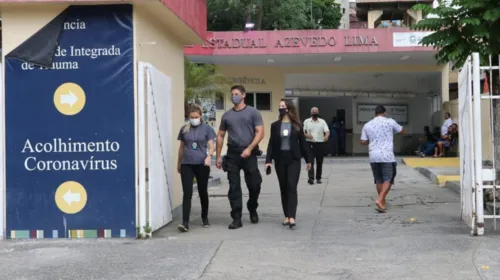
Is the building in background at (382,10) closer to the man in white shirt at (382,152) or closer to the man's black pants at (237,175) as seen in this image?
the man in white shirt at (382,152)

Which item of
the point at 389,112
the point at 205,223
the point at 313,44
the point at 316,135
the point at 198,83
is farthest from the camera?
the point at 389,112

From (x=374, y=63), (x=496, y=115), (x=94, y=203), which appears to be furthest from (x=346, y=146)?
(x=94, y=203)

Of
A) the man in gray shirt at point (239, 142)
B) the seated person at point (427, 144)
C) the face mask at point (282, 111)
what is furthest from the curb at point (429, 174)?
the man in gray shirt at point (239, 142)

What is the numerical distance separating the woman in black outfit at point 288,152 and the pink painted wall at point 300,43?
12800mm

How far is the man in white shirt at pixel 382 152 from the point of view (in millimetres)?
9398

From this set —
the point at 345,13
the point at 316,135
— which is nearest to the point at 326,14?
the point at 345,13

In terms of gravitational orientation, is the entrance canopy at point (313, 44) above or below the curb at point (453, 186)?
above

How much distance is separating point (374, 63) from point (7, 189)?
18.8 meters

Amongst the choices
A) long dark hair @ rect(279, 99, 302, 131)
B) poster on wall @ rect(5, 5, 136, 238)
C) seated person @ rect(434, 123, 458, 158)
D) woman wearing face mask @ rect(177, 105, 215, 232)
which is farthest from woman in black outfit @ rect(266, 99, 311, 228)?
seated person @ rect(434, 123, 458, 158)

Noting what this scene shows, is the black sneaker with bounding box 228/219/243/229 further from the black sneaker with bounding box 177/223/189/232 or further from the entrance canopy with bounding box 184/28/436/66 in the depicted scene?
the entrance canopy with bounding box 184/28/436/66

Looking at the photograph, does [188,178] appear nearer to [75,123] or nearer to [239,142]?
[239,142]

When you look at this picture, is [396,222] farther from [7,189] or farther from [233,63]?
[233,63]

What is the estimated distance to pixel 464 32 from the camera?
28.2 ft

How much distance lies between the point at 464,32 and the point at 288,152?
311 centimetres
